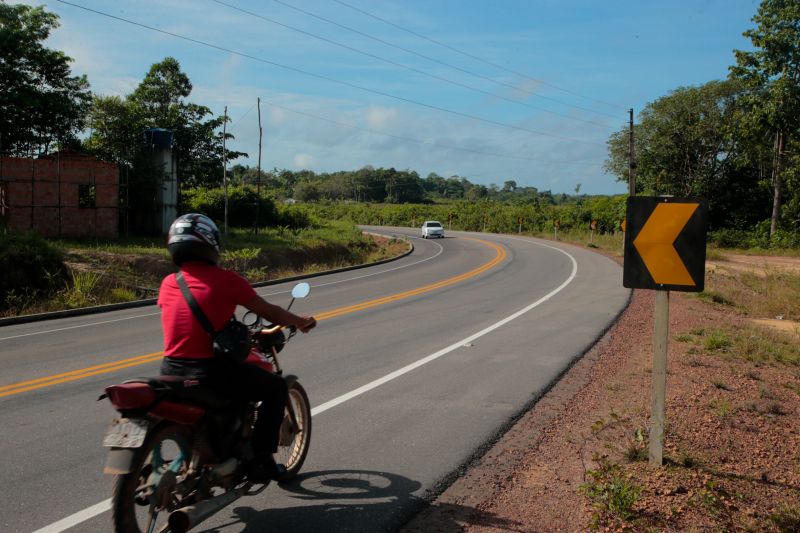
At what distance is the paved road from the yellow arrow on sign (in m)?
2.17

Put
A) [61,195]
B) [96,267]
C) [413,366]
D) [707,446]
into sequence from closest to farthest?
[707,446] < [413,366] < [96,267] < [61,195]

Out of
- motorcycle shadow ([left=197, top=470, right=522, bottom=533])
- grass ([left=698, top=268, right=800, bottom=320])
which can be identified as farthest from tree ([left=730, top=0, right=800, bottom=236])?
motorcycle shadow ([left=197, top=470, right=522, bottom=533])

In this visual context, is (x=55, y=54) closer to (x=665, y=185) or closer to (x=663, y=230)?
(x=663, y=230)

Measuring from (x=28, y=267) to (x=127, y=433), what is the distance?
16.0m

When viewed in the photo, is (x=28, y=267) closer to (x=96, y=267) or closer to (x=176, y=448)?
(x=96, y=267)

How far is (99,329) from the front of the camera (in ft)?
40.5

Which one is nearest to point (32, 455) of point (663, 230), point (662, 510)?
point (662, 510)

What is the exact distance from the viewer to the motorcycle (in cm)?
337

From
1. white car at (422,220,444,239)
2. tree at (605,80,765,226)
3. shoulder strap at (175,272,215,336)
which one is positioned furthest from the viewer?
white car at (422,220,444,239)

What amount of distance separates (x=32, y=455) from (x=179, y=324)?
264 cm

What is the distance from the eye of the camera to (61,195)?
2381 centimetres

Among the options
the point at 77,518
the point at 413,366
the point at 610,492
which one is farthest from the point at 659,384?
the point at 413,366

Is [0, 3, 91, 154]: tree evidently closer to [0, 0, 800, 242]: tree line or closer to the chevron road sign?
[0, 0, 800, 242]: tree line

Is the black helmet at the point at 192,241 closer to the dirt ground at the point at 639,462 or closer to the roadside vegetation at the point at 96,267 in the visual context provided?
the dirt ground at the point at 639,462
